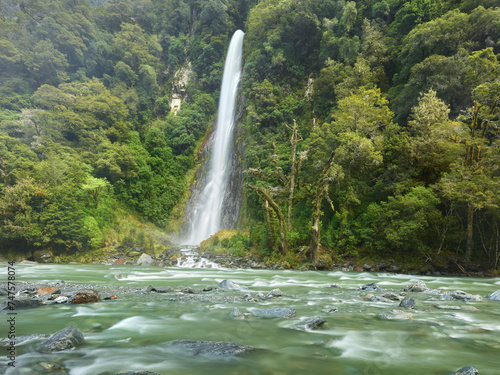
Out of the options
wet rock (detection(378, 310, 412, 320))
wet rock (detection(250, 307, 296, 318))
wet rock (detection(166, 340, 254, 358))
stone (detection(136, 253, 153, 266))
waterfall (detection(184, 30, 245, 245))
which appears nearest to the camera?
wet rock (detection(166, 340, 254, 358))

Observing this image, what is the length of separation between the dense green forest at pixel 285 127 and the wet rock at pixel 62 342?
11.6 m

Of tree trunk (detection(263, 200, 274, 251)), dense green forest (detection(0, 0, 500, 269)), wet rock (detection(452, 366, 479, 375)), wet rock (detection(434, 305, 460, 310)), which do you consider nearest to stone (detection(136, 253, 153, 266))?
dense green forest (detection(0, 0, 500, 269))

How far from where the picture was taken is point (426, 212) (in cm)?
1161

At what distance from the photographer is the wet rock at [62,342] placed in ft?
7.93

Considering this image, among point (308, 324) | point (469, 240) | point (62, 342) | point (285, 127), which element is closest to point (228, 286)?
point (308, 324)

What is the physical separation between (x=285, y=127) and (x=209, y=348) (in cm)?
2145

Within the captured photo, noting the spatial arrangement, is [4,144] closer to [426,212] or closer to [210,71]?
[210,71]

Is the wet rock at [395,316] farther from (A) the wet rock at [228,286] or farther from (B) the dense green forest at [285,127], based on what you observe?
(B) the dense green forest at [285,127]

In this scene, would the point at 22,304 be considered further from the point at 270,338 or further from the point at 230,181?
the point at 230,181

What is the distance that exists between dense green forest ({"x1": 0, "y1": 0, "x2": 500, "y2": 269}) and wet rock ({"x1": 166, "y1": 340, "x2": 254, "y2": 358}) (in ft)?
36.5

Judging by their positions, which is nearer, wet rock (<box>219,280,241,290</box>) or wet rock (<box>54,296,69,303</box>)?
wet rock (<box>54,296,69,303</box>)

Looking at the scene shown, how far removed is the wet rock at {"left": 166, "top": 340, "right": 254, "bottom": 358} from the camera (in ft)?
7.84

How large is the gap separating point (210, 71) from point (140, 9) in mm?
18720

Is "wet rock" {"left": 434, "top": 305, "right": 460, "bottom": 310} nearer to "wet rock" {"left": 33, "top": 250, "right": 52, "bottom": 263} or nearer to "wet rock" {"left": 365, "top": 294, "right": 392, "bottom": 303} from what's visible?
"wet rock" {"left": 365, "top": 294, "right": 392, "bottom": 303}
